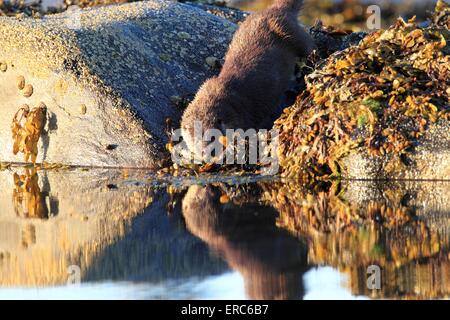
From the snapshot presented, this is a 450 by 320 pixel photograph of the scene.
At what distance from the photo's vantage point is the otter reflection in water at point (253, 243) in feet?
16.2

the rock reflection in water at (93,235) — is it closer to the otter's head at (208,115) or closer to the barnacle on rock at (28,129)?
the otter's head at (208,115)

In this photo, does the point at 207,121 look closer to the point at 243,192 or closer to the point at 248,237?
the point at 243,192

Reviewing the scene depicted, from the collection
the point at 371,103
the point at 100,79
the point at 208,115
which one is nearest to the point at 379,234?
the point at 371,103

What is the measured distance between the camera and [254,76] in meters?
10.1

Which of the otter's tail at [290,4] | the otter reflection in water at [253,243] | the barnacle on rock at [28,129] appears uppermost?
the otter's tail at [290,4]

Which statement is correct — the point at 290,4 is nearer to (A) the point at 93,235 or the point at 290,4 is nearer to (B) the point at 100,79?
(B) the point at 100,79

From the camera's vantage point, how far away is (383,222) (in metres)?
6.33

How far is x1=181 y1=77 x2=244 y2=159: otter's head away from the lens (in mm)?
9211

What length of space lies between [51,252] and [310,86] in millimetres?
4126

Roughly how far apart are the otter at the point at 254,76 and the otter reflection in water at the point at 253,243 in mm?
1915

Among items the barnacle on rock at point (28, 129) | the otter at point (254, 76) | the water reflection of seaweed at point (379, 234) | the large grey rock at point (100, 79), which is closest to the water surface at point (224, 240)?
the water reflection of seaweed at point (379, 234)

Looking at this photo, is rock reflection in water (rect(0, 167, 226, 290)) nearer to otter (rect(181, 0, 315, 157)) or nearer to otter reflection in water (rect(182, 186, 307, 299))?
otter reflection in water (rect(182, 186, 307, 299))
